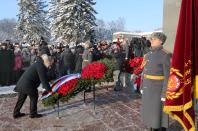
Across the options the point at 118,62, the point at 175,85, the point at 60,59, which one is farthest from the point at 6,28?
the point at 175,85

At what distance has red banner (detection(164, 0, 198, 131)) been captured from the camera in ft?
11.5

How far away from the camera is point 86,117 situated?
7945mm

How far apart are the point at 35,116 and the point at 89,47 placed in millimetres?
3697

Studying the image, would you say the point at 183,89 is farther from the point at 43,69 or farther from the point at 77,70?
the point at 77,70

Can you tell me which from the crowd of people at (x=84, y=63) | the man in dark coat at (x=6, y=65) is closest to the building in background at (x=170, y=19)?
the crowd of people at (x=84, y=63)

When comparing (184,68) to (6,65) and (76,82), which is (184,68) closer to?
(76,82)

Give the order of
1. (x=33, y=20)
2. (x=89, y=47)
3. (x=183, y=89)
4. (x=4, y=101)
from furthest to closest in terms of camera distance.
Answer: (x=33, y=20), (x=89, y=47), (x=4, y=101), (x=183, y=89)

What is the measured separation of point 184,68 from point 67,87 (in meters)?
4.54

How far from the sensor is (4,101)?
987 cm

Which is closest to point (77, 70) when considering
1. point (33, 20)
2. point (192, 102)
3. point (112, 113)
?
point (112, 113)

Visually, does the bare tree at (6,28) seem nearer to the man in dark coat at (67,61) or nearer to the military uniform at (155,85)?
the man in dark coat at (67,61)

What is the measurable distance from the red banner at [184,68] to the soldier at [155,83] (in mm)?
1540

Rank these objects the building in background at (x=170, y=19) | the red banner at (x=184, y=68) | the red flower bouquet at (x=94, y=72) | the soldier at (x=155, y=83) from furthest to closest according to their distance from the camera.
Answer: the building in background at (x=170, y=19) < the red flower bouquet at (x=94, y=72) < the soldier at (x=155, y=83) < the red banner at (x=184, y=68)

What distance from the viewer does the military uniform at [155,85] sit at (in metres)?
5.30
